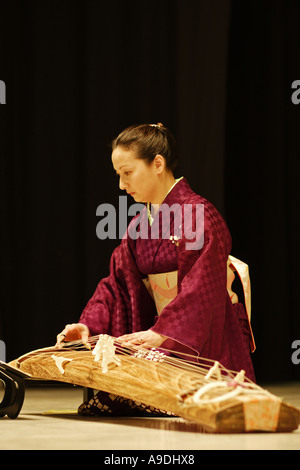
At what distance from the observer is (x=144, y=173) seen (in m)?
2.71

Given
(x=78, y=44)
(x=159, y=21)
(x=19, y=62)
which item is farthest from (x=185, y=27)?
(x=19, y=62)

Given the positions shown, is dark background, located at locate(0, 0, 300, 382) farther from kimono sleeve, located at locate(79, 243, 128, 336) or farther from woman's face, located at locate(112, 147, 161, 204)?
woman's face, located at locate(112, 147, 161, 204)

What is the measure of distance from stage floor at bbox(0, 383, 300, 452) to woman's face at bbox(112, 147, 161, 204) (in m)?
0.82

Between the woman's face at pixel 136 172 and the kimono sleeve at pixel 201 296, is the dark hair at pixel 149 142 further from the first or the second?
the kimono sleeve at pixel 201 296

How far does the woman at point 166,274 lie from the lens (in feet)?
7.85

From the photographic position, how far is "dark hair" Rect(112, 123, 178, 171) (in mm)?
2705

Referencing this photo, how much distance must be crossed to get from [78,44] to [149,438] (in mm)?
2759

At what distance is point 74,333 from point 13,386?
1.18ft

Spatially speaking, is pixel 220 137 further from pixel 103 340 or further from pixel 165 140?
pixel 103 340

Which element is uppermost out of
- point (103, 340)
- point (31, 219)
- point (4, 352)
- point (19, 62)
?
point (19, 62)

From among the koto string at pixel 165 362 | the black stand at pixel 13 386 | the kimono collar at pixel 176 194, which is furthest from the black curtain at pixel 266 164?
the black stand at pixel 13 386

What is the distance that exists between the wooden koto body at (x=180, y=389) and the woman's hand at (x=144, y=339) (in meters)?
0.06

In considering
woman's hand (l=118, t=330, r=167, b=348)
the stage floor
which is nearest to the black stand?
the stage floor

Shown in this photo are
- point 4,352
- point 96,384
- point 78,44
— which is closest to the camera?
point 96,384
